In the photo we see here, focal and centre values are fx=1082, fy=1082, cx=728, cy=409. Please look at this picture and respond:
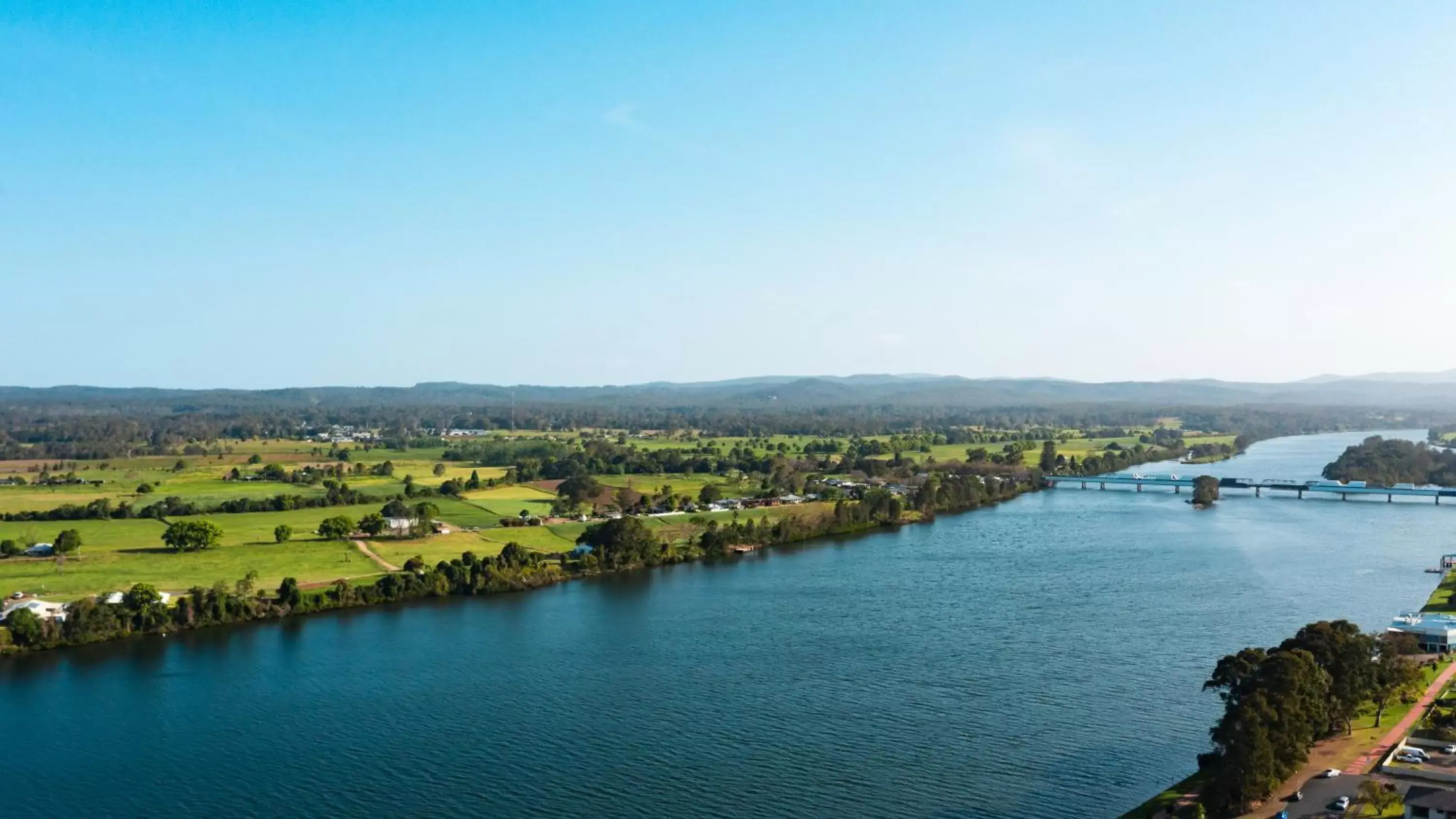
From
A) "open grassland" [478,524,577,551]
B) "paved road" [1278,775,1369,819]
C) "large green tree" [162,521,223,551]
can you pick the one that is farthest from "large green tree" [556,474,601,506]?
"paved road" [1278,775,1369,819]

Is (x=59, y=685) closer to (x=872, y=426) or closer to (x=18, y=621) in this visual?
(x=18, y=621)

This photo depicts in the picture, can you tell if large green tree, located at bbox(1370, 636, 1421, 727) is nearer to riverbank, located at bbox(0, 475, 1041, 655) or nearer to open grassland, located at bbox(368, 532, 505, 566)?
riverbank, located at bbox(0, 475, 1041, 655)

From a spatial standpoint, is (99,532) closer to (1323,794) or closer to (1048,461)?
(1323,794)

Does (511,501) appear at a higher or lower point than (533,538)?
higher

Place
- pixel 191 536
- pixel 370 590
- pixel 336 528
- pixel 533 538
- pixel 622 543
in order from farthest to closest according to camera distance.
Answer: pixel 533 538
pixel 336 528
pixel 622 543
pixel 191 536
pixel 370 590

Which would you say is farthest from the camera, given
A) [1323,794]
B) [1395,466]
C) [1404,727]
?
[1395,466]

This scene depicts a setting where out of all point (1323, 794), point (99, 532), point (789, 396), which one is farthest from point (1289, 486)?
point (789, 396)
